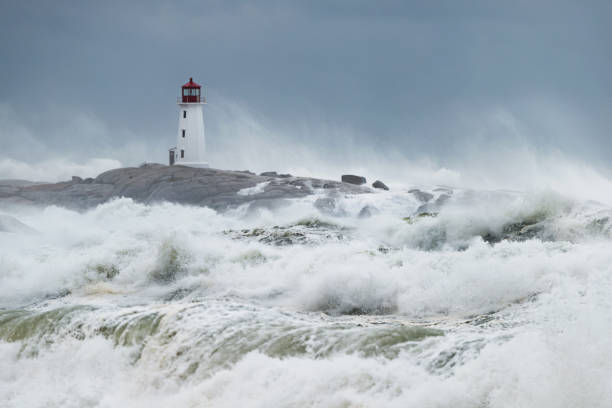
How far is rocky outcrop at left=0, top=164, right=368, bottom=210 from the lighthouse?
2755mm

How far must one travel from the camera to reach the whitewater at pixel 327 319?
5.54 meters

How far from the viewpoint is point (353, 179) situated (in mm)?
43844

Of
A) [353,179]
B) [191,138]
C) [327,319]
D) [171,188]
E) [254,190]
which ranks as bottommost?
[327,319]

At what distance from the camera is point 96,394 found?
299 inches

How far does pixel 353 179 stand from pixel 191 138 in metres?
12.0

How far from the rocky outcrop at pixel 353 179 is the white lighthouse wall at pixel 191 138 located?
33.7ft

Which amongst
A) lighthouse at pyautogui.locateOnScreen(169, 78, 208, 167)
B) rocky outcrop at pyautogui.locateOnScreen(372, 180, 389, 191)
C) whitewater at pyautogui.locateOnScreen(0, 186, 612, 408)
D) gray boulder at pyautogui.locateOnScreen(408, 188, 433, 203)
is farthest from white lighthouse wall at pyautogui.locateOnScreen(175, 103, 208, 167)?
whitewater at pyautogui.locateOnScreen(0, 186, 612, 408)

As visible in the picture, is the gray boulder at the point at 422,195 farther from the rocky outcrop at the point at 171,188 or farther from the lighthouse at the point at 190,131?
the lighthouse at the point at 190,131

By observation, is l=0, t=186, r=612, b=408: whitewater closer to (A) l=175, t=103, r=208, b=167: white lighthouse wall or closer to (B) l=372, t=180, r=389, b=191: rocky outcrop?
(B) l=372, t=180, r=389, b=191: rocky outcrop

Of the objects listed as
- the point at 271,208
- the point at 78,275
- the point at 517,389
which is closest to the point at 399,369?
the point at 517,389

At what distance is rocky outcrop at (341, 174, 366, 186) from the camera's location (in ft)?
143

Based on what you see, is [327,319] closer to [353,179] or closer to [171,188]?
[171,188]

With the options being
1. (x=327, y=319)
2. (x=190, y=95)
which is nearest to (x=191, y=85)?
(x=190, y=95)

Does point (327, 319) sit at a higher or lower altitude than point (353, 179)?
lower
